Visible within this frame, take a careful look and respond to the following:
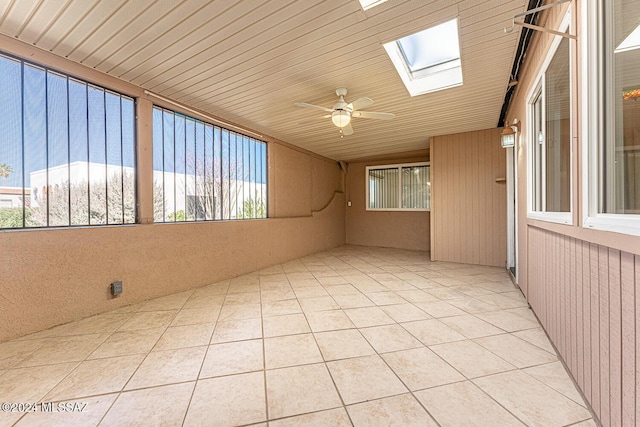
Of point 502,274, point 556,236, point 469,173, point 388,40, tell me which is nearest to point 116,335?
point 388,40

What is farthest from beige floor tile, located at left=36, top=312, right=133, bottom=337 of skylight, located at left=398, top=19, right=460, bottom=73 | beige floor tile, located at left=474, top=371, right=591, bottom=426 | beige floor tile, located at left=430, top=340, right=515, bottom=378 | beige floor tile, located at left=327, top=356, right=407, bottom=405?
skylight, located at left=398, top=19, right=460, bottom=73

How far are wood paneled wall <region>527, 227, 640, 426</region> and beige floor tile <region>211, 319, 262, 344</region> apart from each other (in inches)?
83.2

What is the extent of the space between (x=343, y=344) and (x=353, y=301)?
0.99m

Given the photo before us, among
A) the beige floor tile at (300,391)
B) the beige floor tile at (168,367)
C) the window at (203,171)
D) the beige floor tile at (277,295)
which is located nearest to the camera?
the beige floor tile at (300,391)

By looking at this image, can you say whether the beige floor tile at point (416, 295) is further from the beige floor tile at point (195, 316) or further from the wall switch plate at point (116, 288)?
the wall switch plate at point (116, 288)

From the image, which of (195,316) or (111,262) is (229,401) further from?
(111,262)

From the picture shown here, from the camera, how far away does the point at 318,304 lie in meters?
2.94

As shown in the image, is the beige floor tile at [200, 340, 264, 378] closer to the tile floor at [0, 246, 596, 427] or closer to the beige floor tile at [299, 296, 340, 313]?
the tile floor at [0, 246, 596, 427]

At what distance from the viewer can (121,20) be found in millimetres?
1979

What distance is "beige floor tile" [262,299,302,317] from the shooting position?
107 inches

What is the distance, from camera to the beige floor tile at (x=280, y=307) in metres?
2.71

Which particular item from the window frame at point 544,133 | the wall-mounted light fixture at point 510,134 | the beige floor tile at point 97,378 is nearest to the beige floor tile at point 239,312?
the beige floor tile at point 97,378

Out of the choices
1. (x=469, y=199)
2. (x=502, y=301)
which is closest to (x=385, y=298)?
(x=502, y=301)

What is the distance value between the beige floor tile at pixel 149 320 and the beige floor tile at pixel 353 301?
178 cm
